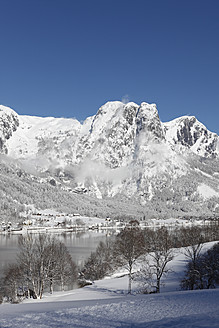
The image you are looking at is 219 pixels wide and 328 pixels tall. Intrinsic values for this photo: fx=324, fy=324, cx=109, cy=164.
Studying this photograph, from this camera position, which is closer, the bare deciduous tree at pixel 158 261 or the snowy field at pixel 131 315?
the snowy field at pixel 131 315

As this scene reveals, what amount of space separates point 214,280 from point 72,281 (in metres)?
25.0

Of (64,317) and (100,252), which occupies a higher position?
(64,317)

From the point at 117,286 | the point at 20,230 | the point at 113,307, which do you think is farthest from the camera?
the point at 20,230

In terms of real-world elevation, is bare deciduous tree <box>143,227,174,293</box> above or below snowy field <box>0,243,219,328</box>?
below

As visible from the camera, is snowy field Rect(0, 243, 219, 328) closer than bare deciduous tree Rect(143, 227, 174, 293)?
Yes

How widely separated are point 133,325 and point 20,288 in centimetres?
4223

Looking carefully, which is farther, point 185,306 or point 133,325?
point 185,306

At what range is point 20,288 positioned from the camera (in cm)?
4953

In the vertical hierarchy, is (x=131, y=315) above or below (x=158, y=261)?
above

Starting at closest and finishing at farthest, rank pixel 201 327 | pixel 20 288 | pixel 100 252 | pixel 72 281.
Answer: pixel 201 327
pixel 20 288
pixel 72 281
pixel 100 252

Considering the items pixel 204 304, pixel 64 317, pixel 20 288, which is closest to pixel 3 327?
pixel 64 317

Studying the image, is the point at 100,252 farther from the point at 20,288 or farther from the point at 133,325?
the point at 133,325

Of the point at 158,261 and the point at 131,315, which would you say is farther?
the point at 158,261

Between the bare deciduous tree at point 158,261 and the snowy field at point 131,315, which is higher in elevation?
the snowy field at point 131,315
